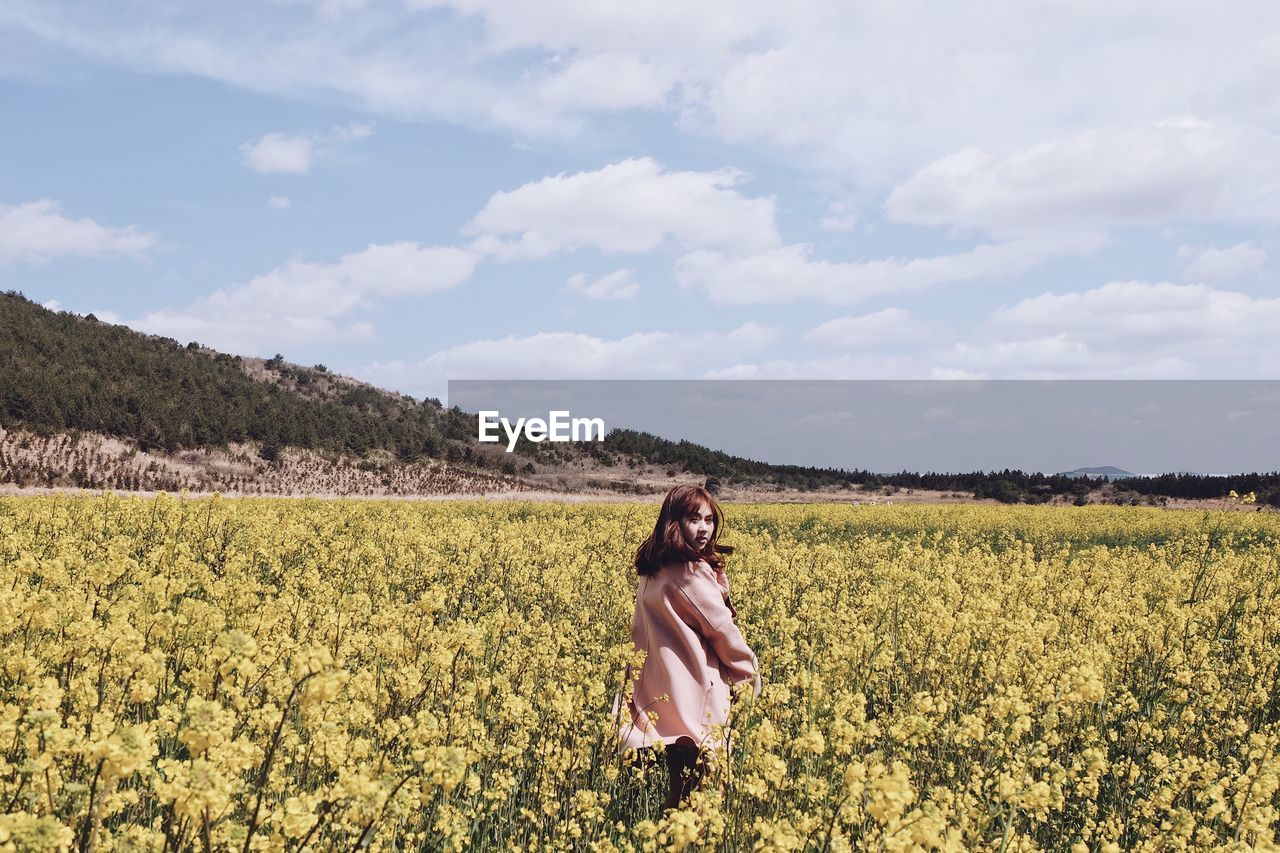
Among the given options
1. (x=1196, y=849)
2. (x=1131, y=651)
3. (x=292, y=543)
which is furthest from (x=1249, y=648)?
(x=292, y=543)

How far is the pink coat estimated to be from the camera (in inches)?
199

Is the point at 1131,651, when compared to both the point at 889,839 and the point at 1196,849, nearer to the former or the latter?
the point at 1196,849

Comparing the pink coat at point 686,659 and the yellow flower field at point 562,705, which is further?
the pink coat at point 686,659

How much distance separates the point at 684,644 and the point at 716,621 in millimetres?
286

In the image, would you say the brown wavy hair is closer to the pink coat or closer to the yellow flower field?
the pink coat

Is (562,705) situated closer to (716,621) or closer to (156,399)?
(716,621)

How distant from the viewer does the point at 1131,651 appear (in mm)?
8062

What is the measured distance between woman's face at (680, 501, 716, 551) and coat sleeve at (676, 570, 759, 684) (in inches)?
7.9

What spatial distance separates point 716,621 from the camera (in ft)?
16.6

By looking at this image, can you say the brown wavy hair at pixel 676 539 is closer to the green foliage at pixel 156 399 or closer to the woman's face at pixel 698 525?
the woman's face at pixel 698 525

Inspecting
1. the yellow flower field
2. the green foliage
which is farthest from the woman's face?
the green foliage

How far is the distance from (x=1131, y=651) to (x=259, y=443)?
5122cm

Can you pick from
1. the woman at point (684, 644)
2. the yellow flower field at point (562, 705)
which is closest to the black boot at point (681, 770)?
the woman at point (684, 644)

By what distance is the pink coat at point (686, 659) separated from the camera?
505 cm
